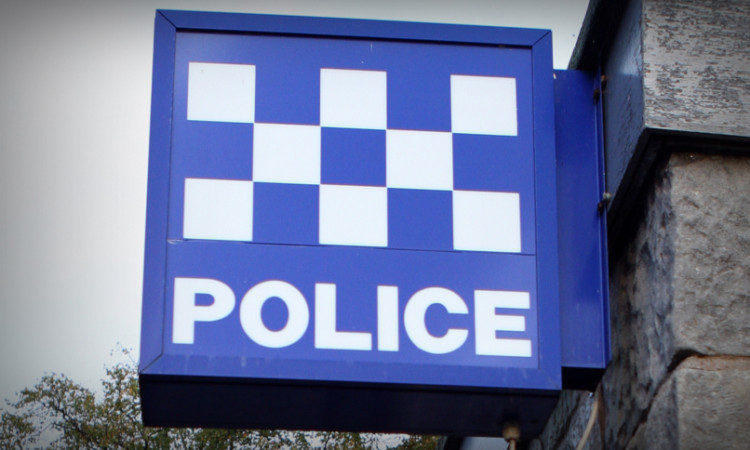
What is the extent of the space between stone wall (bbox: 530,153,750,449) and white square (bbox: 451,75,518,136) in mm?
427

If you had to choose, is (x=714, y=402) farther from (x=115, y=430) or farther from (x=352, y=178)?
(x=115, y=430)

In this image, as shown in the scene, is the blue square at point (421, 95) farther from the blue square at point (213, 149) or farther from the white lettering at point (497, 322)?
the white lettering at point (497, 322)

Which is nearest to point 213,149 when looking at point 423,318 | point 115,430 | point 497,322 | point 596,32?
point 423,318

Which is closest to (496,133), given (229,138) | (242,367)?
(229,138)

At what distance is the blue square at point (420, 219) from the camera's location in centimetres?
312

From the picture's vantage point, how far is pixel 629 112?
310 centimetres

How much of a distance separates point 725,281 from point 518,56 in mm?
894

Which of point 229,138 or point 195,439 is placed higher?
point 229,138

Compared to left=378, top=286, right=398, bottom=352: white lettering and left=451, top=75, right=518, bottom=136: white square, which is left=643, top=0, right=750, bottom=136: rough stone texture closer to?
left=451, top=75, right=518, bottom=136: white square

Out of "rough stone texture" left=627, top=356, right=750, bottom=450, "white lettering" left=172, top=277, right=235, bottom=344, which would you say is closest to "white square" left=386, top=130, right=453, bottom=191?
"white lettering" left=172, top=277, right=235, bottom=344

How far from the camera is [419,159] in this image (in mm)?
3229

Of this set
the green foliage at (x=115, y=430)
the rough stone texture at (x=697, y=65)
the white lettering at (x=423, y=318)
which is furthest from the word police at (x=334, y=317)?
the green foliage at (x=115, y=430)

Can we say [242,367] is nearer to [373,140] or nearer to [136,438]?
[373,140]

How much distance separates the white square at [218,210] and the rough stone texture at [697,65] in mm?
999
